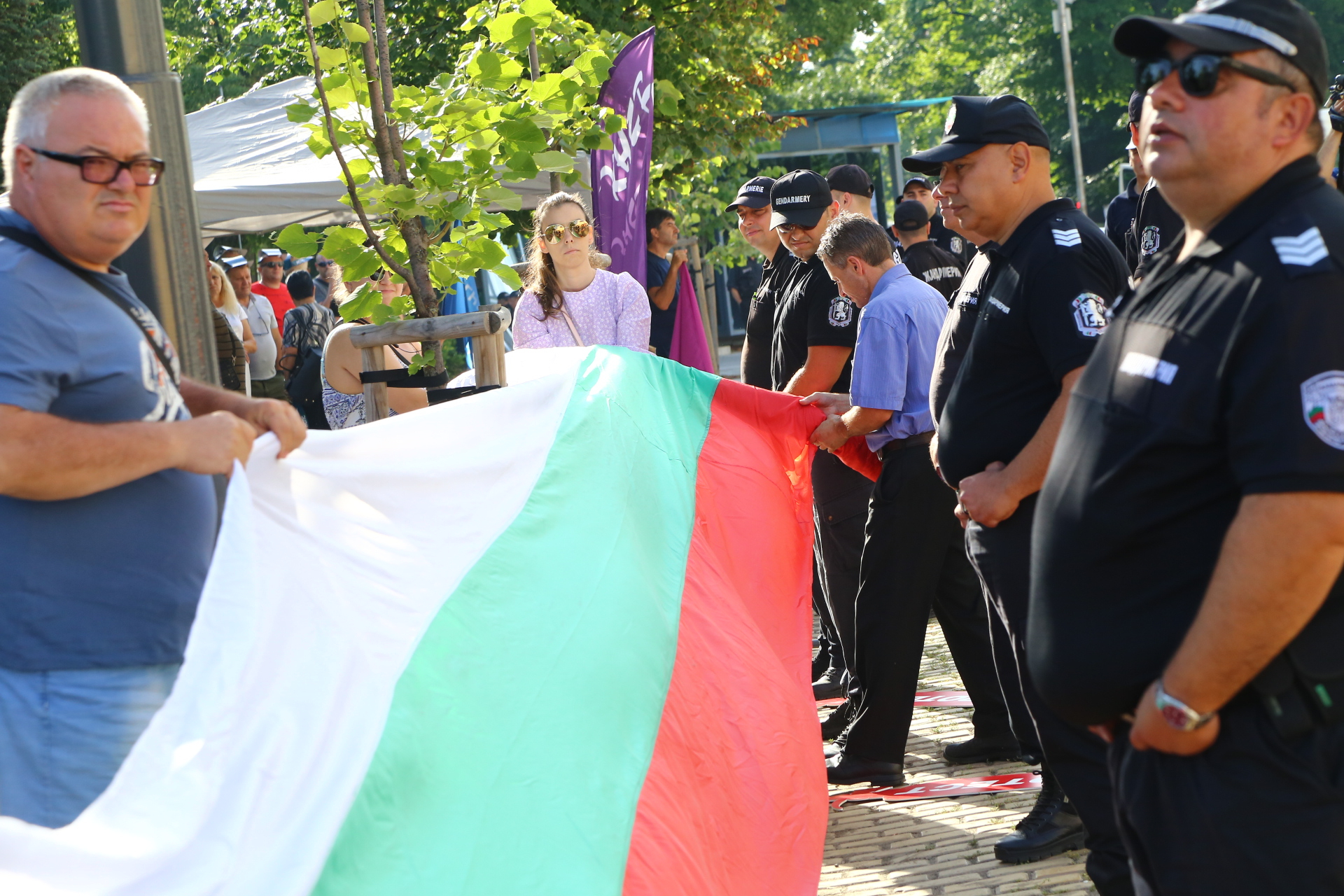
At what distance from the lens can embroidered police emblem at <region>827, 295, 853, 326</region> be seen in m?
5.42

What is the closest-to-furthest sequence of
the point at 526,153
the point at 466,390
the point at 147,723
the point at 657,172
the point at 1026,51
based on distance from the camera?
the point at 147,723
the point at 526,153
the point at 466,390
the point at 657,172
the point at 1026,51

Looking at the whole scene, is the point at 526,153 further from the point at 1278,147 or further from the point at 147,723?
Result: the point at 1278,147

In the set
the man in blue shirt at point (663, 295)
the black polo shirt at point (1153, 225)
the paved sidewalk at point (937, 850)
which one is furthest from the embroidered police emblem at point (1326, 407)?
the man in blue shirt at point (663, 295)

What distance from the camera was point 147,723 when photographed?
2555 millimetres

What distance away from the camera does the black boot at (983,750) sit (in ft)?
16.8

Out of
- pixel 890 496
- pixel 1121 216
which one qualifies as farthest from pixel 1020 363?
pixel 1121 216

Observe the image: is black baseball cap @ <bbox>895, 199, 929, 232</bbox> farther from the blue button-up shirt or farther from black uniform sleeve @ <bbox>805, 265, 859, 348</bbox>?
the blue button-up shirt

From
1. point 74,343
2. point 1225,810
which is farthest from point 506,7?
point 1225,810

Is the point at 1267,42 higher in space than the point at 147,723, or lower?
higher

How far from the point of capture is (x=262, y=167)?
35.7 feet

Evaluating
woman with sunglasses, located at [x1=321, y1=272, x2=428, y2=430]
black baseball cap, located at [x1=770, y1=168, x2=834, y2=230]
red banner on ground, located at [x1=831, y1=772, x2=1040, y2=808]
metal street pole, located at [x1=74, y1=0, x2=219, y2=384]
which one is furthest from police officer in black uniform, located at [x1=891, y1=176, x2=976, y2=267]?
metal street pole, located at [x1=74, y1=0, x2=219, y2=384]

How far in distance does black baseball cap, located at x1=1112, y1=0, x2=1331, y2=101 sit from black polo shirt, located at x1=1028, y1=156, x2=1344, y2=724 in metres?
0.16

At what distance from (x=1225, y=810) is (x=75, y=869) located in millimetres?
1758

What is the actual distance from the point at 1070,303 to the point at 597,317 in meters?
3.05
